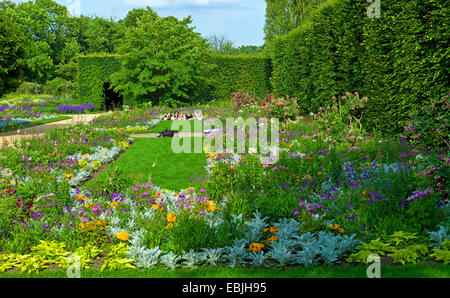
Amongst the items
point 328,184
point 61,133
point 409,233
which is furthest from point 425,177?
point 61,133

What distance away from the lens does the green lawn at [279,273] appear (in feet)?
11.8

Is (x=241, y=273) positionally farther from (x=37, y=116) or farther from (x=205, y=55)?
(x=205, y=55)

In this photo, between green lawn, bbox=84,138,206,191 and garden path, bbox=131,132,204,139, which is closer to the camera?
green lawn, bbox=84,138,206,191

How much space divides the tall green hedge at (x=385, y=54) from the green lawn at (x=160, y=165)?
4.66 metres

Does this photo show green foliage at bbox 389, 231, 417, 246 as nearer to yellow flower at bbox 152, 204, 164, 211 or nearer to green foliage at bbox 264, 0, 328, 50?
yellow flower at bbox 152, 204, 164, 211

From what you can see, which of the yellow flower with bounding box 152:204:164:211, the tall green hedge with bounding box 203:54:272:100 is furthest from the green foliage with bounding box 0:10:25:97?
the tall green hedge with bounding box 203:54:272:100

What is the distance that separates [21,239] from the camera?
460 cm

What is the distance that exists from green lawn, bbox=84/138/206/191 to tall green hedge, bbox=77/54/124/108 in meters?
15.4

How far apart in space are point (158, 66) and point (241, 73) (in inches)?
264

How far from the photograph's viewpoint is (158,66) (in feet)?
72.3

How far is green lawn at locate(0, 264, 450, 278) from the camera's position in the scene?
3.60 m

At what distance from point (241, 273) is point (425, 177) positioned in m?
2.82

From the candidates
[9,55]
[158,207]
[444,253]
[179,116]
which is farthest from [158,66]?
[444,253]

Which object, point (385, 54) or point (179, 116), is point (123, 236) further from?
point (179, 116)
